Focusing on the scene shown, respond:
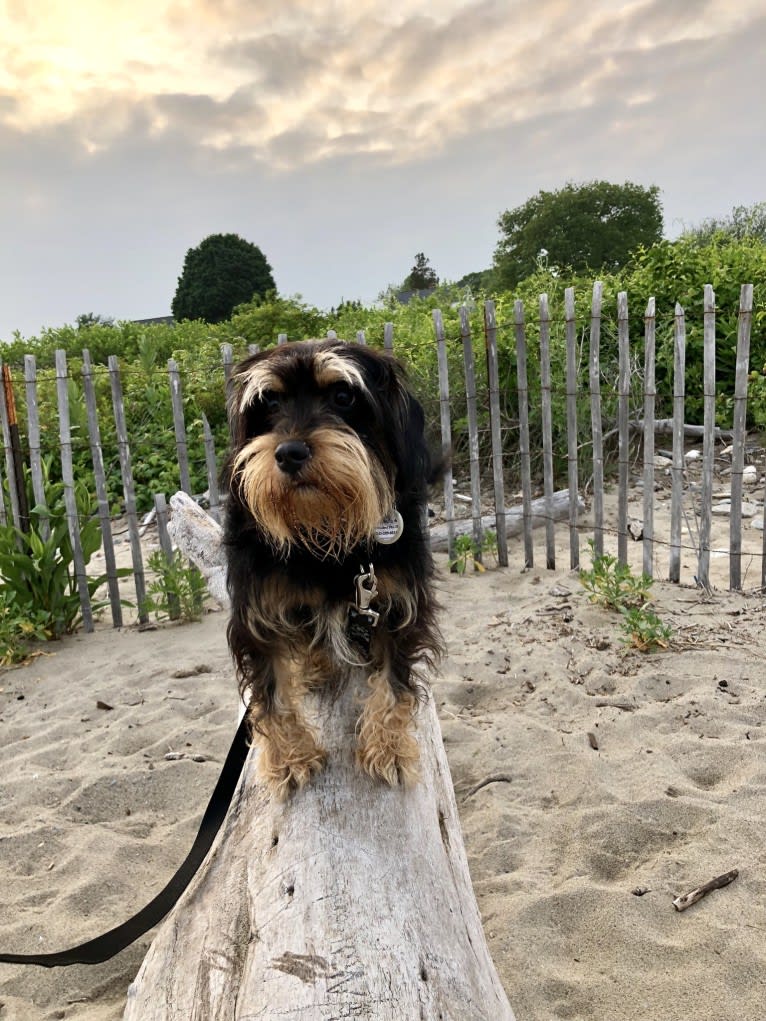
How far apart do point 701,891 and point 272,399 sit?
2.13 m

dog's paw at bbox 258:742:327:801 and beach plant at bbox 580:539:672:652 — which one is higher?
dog's paw at bbox 258:742:327:801

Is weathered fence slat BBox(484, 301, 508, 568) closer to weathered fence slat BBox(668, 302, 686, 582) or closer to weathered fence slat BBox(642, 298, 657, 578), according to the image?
weathered fence slat BBox(642, 298, 657, 578)

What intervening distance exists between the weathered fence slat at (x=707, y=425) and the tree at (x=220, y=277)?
2526cm

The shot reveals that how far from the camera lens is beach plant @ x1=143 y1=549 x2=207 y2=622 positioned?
5.76m

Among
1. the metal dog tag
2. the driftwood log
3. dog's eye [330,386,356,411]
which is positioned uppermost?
dog's eye [330,386,356,411]

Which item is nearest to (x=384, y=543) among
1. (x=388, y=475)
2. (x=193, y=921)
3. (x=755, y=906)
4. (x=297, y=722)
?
(x=388, y=475)

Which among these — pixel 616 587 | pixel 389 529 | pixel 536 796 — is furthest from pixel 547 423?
pixel 389 529

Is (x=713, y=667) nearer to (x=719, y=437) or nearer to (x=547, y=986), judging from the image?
(x=547, y=986)

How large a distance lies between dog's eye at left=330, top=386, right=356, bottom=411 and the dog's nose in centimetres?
24

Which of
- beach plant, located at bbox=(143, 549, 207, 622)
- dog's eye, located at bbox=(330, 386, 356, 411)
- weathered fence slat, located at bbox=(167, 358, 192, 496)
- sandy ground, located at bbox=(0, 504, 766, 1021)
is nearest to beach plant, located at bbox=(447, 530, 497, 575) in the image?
sandy ground, located at bbox=(0, 504, 766, 1021)

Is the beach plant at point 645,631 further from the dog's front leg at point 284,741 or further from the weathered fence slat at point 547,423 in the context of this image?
the dog's front leg at point 284,741

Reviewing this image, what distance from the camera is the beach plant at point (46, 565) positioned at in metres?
5.51

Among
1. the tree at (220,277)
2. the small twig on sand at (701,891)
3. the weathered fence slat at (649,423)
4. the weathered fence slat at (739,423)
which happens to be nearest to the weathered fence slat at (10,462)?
the weathered fence slat at (649,423)

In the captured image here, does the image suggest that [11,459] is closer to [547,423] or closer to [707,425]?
[547,423]
